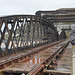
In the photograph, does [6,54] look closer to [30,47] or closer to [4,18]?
[4,18]

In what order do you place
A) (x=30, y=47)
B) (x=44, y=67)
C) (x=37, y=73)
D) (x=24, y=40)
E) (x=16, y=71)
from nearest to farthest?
(x=37, y=73), (x=16, y=71), (x=44, y=67), (x=24, y=40), (x=30, y=47)

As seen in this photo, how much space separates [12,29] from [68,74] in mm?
6120

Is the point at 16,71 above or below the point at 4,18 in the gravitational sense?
below

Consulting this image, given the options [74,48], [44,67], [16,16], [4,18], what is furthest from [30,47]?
[74,48]

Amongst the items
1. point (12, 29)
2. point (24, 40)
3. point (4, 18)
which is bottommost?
point (24, 40)

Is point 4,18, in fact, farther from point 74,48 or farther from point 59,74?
point 74,48

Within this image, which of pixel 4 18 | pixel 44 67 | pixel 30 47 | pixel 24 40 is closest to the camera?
pixel 44 67

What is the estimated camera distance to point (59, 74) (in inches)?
229

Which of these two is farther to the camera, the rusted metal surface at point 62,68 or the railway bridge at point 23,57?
the railway bridge at point 23,57

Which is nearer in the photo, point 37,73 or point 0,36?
point 37,73

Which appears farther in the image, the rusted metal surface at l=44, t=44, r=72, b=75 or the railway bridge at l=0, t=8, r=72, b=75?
the railway bridge at l=0, t=8, r=72, b=75

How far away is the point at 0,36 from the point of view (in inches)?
413

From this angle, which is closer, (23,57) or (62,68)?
(62,68)

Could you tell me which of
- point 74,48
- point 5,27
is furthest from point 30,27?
point 74,48
